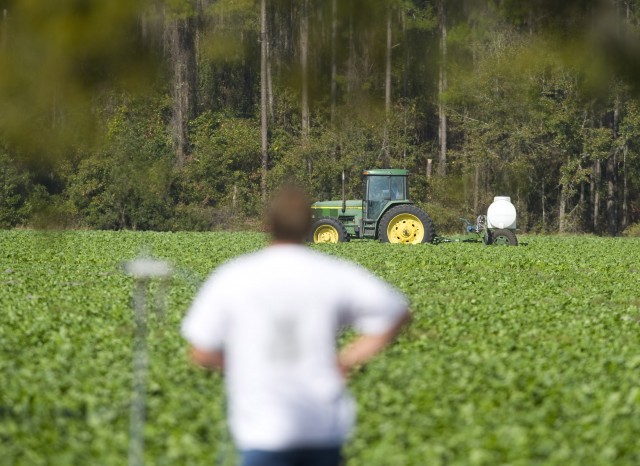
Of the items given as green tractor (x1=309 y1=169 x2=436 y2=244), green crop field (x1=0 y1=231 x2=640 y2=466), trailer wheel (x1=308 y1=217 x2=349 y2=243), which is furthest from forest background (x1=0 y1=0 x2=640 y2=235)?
trailer wheel (x1=308 y1=217 x2=349 y2=243)

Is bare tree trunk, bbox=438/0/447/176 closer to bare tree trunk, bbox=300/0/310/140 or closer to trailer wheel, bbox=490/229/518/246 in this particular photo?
bare tree trunk, bbox=300/0/310/140

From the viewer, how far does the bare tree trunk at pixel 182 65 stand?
9.64 ft

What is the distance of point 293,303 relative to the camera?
3682 mm

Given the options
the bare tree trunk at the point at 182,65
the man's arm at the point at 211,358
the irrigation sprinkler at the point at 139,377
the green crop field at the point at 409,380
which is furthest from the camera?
A: the green crop field at the point at 409,380

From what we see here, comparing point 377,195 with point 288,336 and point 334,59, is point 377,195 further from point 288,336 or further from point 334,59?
point 334,59

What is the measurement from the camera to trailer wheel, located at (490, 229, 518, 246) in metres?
29.4

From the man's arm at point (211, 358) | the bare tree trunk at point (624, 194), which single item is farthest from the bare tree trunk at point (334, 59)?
the bare tree trunk at point (624, 194)

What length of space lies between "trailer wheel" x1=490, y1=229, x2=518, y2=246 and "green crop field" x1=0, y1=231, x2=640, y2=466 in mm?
11087

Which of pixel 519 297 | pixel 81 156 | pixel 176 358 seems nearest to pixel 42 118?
pixel 81 156

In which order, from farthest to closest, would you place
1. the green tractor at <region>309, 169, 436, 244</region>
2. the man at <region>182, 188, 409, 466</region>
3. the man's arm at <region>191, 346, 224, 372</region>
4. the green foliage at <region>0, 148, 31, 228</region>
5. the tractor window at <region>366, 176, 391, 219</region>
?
the green tractor at <region>309, 169, 436, 244</region> < the tractor window at <region>366, 176, 391, 219</region> < the man's arm at <region>191, 346, 224, 372</region> < the man at <region>182, 188, 409, 466</region> < the green foliage at <region>0, 148, 31, 228</region>

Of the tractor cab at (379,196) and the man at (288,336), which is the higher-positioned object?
the tractor cab at (379,196)

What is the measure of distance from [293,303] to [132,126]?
83cm

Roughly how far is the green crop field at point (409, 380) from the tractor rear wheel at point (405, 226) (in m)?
9.61

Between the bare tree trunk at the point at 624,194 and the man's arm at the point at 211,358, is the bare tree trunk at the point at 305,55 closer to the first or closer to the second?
the man's arm at the point at 211,358
